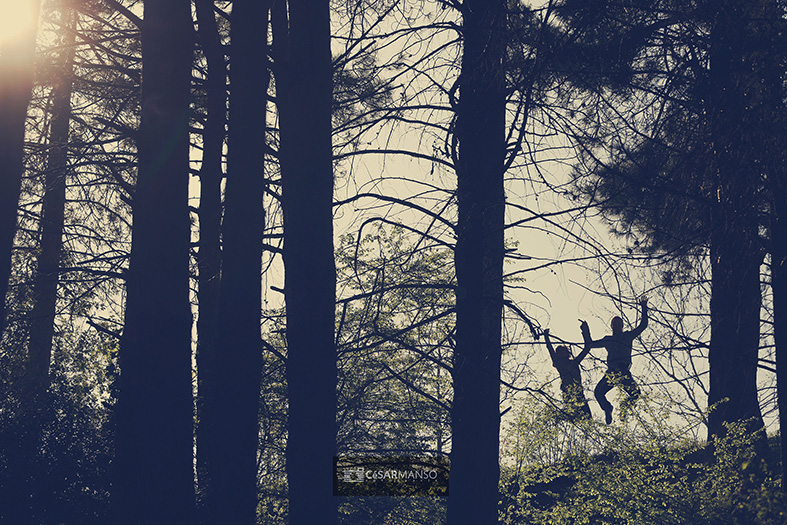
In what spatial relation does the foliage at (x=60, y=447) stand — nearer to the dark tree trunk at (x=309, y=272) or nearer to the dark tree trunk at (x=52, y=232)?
the dark tree trunk at (x=52, y=232)

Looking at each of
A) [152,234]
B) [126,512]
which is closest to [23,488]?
[126,512]

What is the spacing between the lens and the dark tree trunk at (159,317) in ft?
20.5

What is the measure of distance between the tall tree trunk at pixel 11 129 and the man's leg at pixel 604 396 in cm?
740

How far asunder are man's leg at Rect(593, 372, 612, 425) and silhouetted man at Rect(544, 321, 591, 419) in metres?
0.50

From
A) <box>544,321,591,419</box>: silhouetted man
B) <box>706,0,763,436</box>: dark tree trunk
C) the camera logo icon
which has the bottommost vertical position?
the camera logo icon

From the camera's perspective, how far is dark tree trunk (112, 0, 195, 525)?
6254mm

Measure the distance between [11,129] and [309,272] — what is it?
4.77m

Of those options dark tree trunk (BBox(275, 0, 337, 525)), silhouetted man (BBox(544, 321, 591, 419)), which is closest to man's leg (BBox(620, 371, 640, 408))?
silhouetted man (BBox(544, 321, 591, 419))

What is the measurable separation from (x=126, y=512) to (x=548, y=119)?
16.2ft

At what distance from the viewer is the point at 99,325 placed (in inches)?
504

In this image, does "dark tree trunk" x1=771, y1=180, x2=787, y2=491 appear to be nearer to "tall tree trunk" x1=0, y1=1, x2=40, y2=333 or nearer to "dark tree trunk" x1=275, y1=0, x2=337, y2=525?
"dark tree trunk" x1=275, y1=0, x2=337, y2=525

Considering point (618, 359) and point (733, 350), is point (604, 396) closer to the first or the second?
point (733, 350)

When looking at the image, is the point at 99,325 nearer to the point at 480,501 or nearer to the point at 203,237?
the point at 203,237

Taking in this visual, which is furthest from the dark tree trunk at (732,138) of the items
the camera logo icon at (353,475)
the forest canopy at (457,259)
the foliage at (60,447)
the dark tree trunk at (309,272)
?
the foliage at (60,447)
